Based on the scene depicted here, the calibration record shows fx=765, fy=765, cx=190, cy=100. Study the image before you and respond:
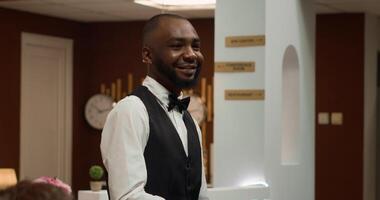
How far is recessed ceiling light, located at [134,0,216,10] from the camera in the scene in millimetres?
7047

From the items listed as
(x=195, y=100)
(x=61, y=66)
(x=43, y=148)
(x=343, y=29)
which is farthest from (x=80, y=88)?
(x=343, y=29)

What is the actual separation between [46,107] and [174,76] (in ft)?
20.9

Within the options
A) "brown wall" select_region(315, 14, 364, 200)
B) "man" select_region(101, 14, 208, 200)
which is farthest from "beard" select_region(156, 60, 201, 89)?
"brown wall" select_region(315, 14, 364, 200)

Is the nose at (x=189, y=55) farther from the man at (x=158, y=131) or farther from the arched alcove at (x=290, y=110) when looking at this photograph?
the arched alcove at (x=290, y=110)

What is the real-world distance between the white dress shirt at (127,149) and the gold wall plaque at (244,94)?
2.76 m

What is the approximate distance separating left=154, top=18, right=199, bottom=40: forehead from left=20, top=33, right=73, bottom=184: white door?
19.2ft

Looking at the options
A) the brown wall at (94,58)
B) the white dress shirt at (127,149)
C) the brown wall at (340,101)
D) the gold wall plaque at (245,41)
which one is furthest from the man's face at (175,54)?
the brown wall at (94,58)

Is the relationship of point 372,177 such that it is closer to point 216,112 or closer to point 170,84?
point 216,112

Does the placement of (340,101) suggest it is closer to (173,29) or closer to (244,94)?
(244,94)

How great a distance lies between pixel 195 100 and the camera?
8102mm

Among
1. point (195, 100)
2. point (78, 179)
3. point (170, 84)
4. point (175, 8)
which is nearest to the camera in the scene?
point (170, 84)

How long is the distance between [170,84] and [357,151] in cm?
567

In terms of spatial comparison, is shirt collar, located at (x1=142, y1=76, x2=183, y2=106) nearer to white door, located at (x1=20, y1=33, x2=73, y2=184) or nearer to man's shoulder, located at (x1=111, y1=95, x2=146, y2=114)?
man's shoulder, located at (x1=111, y1=95, x2=146, y2=114)

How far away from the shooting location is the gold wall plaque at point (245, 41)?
4832 mm
